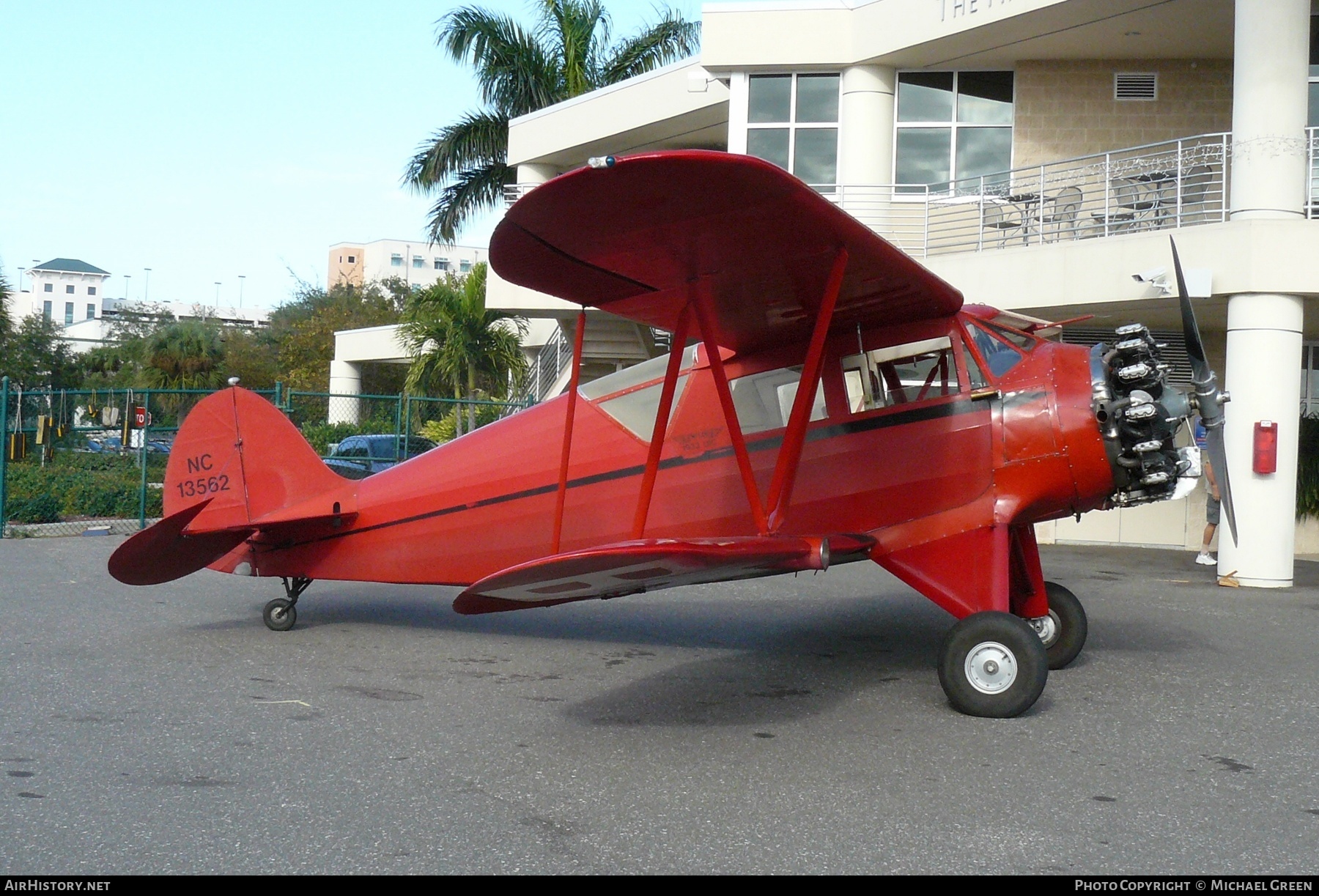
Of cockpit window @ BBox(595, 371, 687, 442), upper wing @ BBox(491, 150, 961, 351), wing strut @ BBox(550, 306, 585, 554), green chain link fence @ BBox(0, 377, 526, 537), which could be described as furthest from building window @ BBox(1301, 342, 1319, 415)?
wing strut @ BBox(550, 306, 585, 554)

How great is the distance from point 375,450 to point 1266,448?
1333cm

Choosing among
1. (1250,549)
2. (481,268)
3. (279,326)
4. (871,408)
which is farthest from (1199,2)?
(279,326)

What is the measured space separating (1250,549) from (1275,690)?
5.49 metres

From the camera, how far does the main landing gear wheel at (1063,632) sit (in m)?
7.05

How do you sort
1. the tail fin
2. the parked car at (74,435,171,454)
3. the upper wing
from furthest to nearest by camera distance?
the parked car at (74,435,171,454) < the tail fin < the upper wing

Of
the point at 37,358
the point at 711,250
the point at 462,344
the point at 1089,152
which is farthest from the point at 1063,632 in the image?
the point at 37,358

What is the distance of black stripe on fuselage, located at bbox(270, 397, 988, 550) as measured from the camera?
20.9ft

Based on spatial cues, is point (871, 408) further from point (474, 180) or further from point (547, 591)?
point (474, 180)

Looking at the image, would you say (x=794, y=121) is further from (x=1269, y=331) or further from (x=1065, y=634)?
(x=1065, y=634)

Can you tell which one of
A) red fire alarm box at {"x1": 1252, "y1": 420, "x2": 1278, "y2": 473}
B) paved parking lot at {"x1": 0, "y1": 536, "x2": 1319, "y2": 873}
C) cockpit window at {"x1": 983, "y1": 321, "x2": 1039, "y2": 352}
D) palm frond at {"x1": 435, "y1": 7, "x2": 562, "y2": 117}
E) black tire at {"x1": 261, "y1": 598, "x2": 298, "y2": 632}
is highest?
palm frond at {"x1": 435, "y1": 7, "x2": 562, "y2": 117}

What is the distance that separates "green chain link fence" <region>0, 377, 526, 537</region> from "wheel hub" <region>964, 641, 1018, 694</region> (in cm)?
1143

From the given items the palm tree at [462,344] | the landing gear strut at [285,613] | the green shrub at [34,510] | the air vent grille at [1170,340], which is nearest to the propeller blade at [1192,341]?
the landing gear strut at [285,613]

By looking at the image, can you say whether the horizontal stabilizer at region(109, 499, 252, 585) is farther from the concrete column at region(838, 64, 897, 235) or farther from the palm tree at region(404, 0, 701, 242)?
the palm tree at region(404, 0, 701, 242)

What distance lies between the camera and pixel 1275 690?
6570mm
